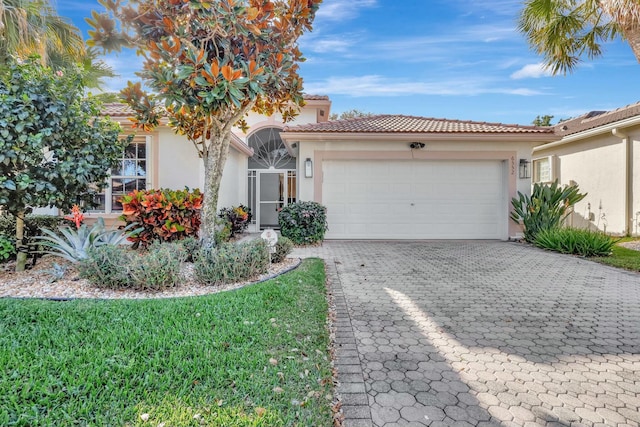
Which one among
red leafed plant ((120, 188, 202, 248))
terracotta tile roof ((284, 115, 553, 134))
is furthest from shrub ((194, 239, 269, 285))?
terracotta tile roof ((284, 115, 553, 134))

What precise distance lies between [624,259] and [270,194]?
10957 millimetres

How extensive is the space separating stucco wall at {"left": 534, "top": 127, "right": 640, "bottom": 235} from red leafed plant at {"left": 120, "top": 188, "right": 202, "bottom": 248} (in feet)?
47.1

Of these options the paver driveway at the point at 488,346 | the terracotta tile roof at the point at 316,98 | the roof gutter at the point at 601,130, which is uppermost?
the terracotta tile roof at the point at 316,98

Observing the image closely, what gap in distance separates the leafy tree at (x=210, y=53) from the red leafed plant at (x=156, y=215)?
5.46 feet

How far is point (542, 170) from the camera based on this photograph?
16312 mm

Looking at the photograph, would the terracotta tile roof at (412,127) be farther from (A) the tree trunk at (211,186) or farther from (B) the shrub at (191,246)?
(B) the shrub at (191,246)

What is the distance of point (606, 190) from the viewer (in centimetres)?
1275

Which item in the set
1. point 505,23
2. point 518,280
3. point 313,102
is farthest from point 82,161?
point 505,23

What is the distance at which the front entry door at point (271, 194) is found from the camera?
1349 centimetres

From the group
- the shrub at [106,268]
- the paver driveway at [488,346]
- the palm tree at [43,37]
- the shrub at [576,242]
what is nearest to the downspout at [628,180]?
the shrub at [576,242]

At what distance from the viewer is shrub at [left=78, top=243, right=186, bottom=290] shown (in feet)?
15.9

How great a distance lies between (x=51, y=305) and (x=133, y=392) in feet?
8.55

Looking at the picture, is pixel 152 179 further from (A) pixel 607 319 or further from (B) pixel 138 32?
(A) pixel 607 319

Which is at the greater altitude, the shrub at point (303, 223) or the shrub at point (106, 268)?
the shrub at point (303, 223)
